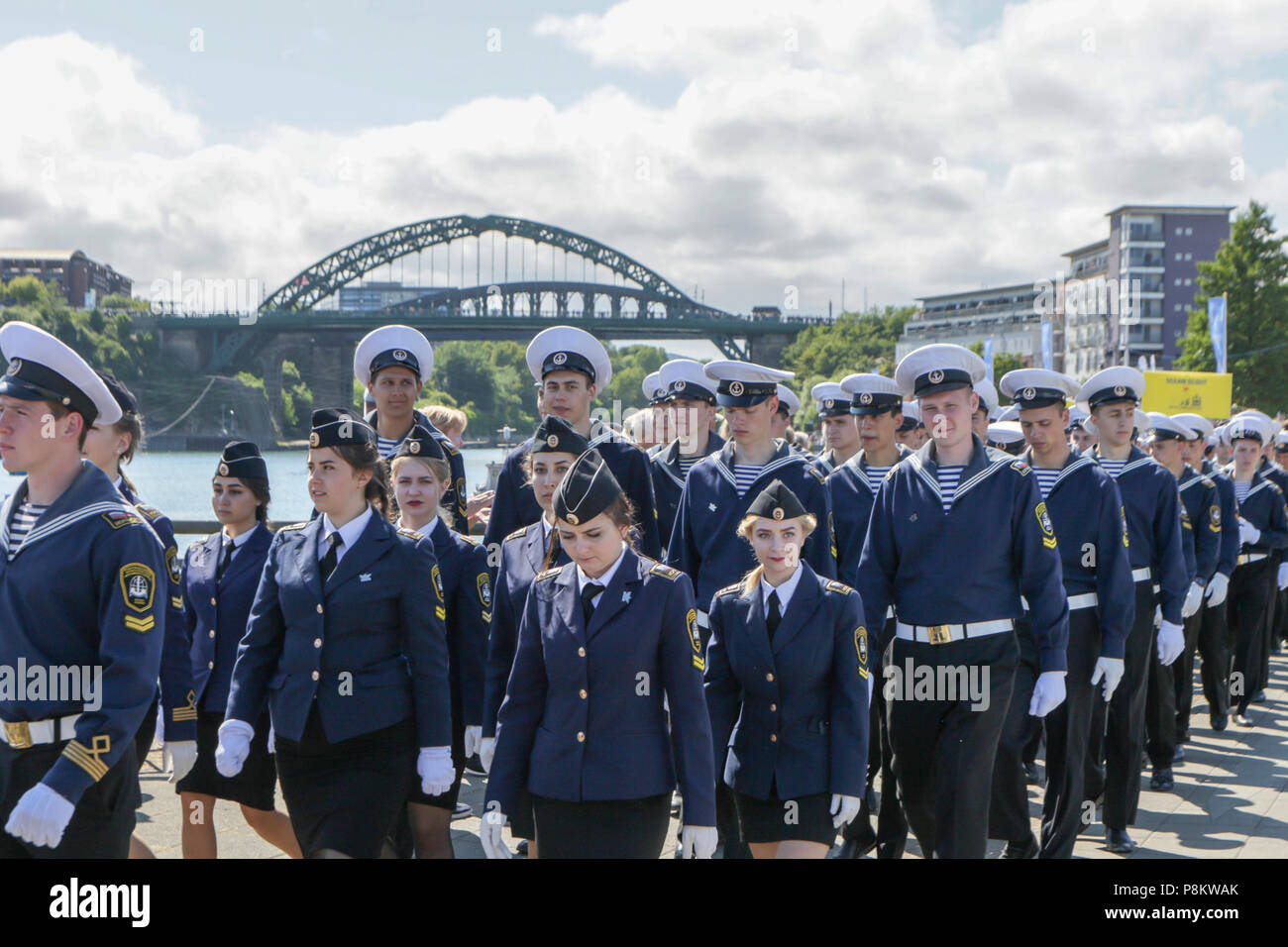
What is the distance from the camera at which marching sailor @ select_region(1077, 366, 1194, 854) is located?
688 centimetres

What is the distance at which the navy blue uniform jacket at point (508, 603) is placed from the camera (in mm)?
4816

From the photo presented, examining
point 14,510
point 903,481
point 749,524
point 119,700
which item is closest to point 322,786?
point 119,700

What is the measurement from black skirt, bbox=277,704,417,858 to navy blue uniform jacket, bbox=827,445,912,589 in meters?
3.44

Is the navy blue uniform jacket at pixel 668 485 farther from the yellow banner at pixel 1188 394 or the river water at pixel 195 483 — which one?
the yellow banner at pixel 1188 394

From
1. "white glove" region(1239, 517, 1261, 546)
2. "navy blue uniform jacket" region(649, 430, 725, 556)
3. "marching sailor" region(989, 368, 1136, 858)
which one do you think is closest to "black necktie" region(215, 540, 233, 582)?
"navy blue uniform jacket" region(649, 430, 725, 556)

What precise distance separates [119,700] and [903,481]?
11.2ft

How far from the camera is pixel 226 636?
18.3 feet

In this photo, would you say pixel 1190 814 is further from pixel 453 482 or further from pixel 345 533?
pixel 345 533

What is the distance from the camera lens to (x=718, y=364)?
6809mm

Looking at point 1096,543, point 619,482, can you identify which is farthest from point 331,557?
point 1096,543

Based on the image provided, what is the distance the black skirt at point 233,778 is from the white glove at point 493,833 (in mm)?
1367

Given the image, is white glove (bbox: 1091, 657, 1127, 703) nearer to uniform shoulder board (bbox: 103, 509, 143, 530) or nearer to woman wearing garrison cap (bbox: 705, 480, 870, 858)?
woman wearing garrison cap (bbox: 705, 480, 870, 858)
